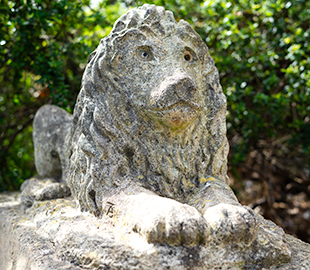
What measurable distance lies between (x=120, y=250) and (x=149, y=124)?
67 centimetres

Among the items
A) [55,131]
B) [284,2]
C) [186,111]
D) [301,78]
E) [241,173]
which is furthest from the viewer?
[241,173]

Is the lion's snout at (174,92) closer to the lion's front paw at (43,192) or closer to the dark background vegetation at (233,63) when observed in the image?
the lion's front paw at (43,192)

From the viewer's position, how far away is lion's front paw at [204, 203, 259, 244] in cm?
151

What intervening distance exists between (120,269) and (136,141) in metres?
0.66

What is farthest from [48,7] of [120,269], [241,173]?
[241,173]

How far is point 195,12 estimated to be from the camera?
374 centimetres

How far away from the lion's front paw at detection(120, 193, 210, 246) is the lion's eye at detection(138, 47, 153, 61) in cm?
78

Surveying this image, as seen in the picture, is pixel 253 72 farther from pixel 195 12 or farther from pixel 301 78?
pixel 195 12

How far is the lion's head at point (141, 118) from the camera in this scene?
183cm

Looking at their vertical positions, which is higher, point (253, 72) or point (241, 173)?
point (253, 72)

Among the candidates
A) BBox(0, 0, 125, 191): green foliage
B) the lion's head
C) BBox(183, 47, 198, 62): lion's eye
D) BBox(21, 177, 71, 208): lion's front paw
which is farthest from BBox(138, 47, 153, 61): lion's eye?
BBox(0, 0, 125, 191): green foliage

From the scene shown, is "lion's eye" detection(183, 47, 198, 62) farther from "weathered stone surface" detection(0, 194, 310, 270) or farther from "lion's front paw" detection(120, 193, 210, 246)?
"weathered stone surface" detection(0, 194, 310, 270)

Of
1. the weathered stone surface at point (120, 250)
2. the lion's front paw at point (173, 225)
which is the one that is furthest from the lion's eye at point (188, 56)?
the weathered stone surface at point (120, 250)

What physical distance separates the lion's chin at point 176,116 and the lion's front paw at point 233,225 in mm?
475
